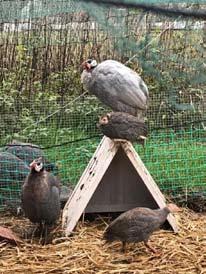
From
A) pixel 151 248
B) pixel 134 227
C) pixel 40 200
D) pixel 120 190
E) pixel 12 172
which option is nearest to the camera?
pixel 134 227

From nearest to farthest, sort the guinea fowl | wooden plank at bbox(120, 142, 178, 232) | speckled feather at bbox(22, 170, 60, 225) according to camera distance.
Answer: speckled feather at bbox(22, 170, 60, 225)
wooden plank at bbox(120, 142, 178, 232)
the guinea fowl

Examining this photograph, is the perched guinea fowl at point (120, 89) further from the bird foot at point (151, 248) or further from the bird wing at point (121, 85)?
the bird foot at point (151, 248)

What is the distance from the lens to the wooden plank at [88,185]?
3.96m

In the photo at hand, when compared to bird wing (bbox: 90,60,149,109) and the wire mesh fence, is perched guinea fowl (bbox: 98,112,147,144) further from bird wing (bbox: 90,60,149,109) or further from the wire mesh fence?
the wire mesh fence

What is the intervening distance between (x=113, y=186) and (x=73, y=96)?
254 centimetres

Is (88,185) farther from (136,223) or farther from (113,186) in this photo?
(136,223)

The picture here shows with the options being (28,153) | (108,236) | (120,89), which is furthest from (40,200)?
(120,89)

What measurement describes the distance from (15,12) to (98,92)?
152 centimetres

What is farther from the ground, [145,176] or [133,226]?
[145,176]

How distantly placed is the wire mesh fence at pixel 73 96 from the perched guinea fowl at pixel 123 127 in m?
0.58

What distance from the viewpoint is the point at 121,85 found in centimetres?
475

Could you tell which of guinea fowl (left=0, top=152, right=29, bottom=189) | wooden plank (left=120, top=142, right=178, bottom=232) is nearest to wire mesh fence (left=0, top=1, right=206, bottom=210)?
guinea fowl (left=0, top=152, right=29, bottom=189)

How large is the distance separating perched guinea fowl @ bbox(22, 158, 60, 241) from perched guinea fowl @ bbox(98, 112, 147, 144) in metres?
0.51

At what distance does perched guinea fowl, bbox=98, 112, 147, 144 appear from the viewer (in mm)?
4074
